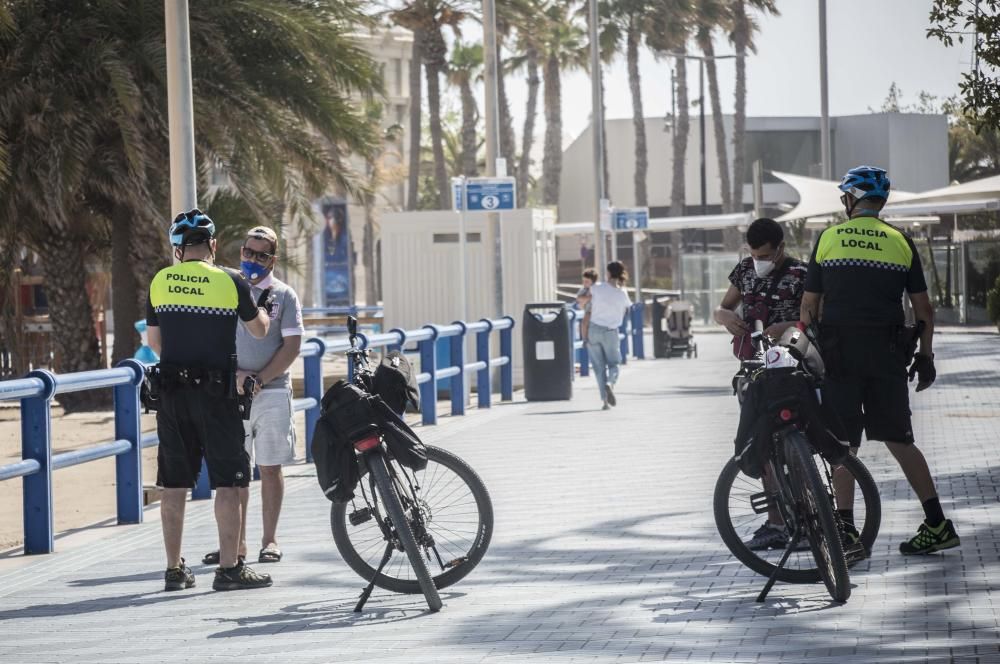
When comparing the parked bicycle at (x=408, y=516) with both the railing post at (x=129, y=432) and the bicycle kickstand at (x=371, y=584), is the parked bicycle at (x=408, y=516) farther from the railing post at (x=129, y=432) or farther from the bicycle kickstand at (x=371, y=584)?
the railing post at (x=129, y=432)

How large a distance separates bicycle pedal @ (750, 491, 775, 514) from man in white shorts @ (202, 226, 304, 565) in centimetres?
238

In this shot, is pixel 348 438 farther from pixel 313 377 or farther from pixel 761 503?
pixel 313 377

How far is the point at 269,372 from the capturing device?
8656mm

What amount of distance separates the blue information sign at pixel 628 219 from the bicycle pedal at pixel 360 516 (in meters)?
27.7

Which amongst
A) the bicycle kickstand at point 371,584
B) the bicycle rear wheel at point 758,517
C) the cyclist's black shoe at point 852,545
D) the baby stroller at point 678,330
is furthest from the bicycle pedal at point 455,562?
the baby stroller at point 678,330

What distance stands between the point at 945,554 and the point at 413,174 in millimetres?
54968

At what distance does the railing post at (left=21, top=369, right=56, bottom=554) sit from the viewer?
31.2 ft

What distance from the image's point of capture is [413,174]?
62.7m

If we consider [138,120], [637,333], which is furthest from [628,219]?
[138,120]

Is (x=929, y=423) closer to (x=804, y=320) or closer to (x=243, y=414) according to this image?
(x=804, y=320)

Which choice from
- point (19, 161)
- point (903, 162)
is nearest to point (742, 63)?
point (903, 162)

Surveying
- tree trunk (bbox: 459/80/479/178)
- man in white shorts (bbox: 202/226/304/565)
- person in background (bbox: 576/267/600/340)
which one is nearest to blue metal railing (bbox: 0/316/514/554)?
man in white shorts (bbox: 202/226/304/565)

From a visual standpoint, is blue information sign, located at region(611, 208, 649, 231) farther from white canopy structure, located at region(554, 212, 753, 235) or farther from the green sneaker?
the green sneaker

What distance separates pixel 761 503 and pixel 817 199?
27.1 meters
